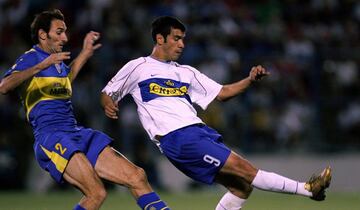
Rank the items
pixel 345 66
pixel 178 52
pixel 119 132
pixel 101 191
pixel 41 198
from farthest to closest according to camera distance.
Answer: pixel 345 66
pixel 119 132
pixel 41 198
pixel 178 52
pixel 101 191

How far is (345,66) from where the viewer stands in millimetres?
18578

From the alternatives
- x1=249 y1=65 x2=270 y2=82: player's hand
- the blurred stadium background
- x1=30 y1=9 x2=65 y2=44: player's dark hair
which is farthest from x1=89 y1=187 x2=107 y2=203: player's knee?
the blurred stadium background

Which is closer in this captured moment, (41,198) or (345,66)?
(41,198)

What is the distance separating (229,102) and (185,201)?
12.9 ft

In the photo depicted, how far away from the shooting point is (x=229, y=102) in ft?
57.5

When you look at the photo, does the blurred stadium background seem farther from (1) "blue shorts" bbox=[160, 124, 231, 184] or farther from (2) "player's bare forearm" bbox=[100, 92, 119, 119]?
(1) "blue shorts" bbox=[160, 124, 231, 184]

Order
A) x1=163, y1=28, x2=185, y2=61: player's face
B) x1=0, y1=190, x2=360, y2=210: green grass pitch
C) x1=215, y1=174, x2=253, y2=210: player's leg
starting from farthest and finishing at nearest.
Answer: x1=0, y1=190, x2=360, y2=210: green grass pitch < x1=163, y1=28, x2=185, y2=61: player's face < x1=215, y1=174, x2=253, y2=210: player's leg

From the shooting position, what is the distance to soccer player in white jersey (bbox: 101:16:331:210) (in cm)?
835

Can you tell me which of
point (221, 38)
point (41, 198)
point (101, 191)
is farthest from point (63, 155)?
point (221, 38)

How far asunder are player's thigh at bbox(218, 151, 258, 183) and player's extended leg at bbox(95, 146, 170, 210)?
0.75 m

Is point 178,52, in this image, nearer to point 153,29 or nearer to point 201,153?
point 153,29

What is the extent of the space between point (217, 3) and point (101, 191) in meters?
11.9

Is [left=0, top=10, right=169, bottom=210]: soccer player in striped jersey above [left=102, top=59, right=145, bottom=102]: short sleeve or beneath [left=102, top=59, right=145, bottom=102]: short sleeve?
beneath

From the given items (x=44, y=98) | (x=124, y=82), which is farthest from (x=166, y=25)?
(x=44, y=98)
